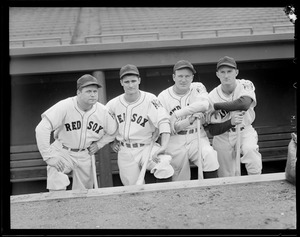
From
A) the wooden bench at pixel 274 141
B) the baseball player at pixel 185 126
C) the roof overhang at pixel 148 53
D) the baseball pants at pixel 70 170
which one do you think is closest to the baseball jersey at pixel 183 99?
the baseball player at pixel 185 126

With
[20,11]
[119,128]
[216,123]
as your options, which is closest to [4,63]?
[119,128]

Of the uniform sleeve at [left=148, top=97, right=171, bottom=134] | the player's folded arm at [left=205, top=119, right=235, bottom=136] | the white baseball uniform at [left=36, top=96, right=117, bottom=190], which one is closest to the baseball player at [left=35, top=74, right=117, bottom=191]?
the white baseball uniform at [left=36, top=96, right=117, bottom=190]

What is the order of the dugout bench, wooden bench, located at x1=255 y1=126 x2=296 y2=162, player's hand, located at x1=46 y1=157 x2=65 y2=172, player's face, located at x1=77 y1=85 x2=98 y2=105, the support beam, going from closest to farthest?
1. the support beam
2. player's hand, located at x1=46 y1=157 x2=65 y2=172
3. player's face, located at x1=77 y1=85 x2=98 y2=105
4. the dugout bench
5. wooden bench, located at x1=255 y1=126 x2=296 y2=162

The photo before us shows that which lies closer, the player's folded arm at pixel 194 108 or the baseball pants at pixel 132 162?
the player's folded arm at pixel 194 108

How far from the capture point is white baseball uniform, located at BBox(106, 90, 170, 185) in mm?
3412

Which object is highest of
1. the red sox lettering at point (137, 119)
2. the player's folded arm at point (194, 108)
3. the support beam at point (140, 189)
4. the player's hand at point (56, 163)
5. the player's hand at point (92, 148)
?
the player's folded arm at point (194, 108)

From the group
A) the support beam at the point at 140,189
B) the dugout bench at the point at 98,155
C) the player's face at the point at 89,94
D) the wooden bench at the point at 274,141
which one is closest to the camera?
the support beam at the point at 140,189

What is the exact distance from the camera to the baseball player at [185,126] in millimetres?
3361

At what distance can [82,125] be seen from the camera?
342 cm

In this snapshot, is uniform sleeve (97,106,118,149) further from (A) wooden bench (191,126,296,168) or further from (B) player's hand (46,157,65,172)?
(A) wooden bench (191,126,296,168)

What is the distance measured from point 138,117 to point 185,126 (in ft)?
1.31

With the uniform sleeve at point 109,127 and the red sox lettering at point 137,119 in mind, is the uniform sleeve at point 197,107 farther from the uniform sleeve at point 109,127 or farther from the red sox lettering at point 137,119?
the uniform sleeve at point 109,127

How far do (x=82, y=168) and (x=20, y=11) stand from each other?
3715 mm

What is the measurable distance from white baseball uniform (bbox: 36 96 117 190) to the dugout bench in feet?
4.43
